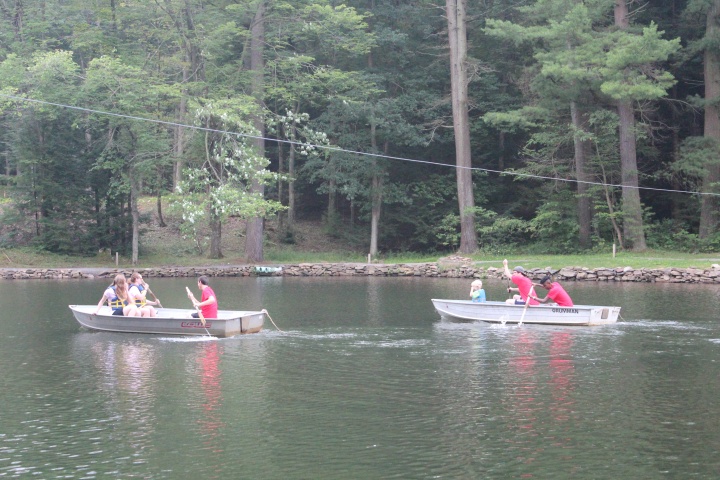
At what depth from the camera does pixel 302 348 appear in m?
18.4

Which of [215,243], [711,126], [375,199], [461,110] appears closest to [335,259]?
[375,199]

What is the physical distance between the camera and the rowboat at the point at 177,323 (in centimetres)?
2025

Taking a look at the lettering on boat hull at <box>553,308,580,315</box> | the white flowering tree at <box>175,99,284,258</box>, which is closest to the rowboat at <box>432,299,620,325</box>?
the lettering on boat hull at <box>553,308,580,315</box>

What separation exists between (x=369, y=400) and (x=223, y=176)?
27.9 m

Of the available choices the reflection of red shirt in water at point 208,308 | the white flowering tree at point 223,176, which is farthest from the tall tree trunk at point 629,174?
the reflection of red shirt in water at point 208,308

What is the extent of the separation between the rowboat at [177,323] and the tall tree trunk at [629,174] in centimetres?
2341

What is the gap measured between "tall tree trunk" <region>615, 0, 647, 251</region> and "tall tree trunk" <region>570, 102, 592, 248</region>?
8.12 feet

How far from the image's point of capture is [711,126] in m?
38.8

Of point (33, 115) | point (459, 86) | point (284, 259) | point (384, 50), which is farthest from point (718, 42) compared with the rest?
point (33, 115)

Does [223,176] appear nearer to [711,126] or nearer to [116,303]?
[116,303]

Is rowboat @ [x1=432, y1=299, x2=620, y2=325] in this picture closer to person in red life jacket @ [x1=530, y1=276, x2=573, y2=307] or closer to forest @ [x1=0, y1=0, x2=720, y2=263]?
person in red life jacket @ [x1=530, y1=276, x2=573, y2=307]

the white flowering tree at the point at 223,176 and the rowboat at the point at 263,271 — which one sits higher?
the white flowering tree at the point at 223,176

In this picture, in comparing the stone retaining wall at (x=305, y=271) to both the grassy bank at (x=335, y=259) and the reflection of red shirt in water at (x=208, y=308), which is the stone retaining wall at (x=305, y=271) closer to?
the grassy bank at (x=335, y=259)

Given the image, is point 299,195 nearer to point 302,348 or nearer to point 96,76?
point 96,76
